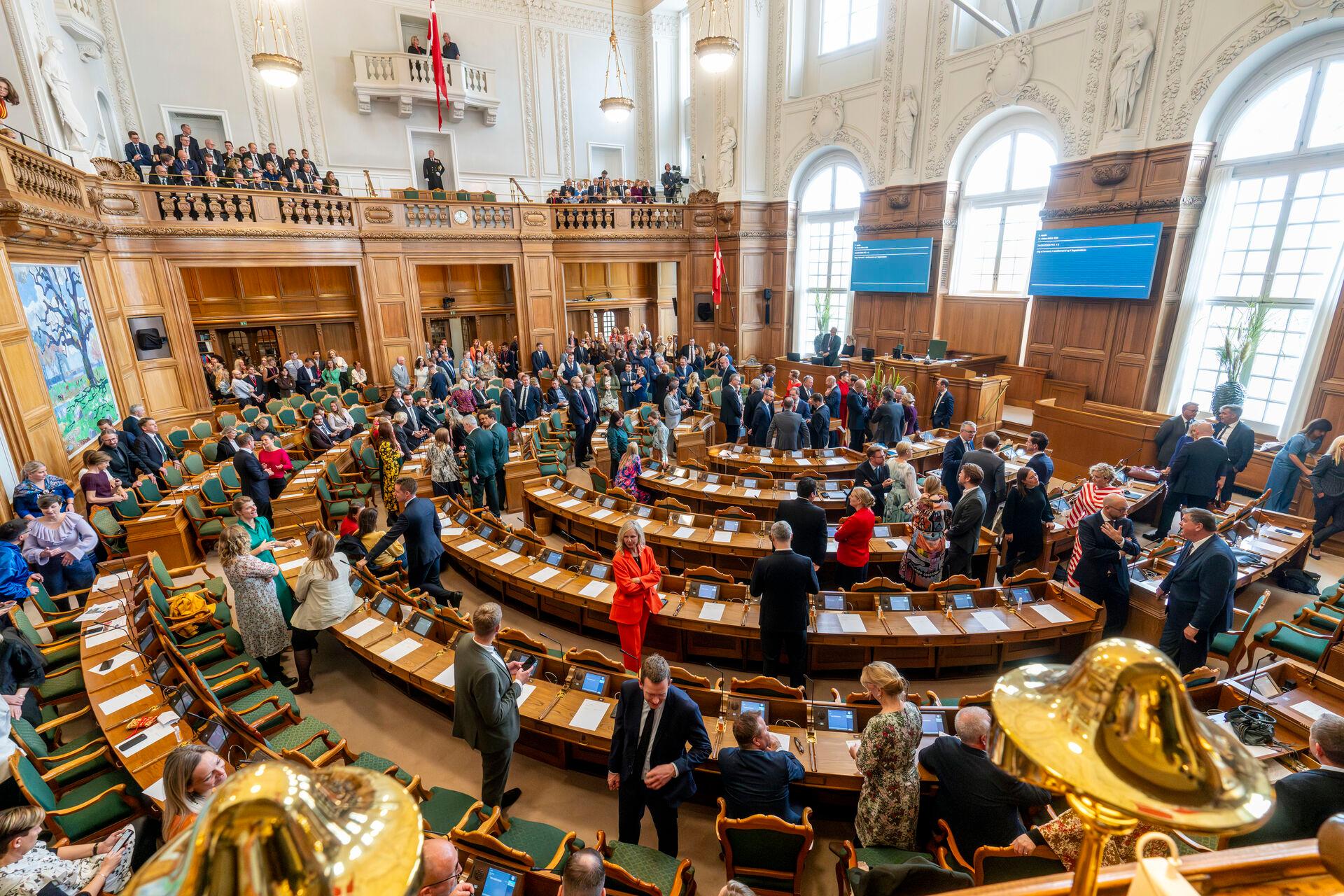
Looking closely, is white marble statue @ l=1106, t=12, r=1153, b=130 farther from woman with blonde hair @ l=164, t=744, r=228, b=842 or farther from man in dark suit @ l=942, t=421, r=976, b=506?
woman with blonde hair @ l=164, t=744, r=228, b=842

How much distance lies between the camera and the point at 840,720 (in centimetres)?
397

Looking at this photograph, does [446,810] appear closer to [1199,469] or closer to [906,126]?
[1199,469]

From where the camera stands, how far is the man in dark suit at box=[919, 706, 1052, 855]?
9.87 feet

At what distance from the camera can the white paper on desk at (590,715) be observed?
404 cm

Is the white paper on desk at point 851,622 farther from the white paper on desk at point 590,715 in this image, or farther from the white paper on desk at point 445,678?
the white paper on desk at point 445,678

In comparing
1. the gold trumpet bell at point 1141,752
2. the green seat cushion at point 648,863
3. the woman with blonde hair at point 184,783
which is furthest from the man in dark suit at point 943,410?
the gold trumpet bell at point 1141,752

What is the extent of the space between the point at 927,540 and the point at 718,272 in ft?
44.4

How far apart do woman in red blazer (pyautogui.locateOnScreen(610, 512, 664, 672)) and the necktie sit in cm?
139

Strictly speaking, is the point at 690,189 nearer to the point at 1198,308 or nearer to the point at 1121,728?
the point at 1198,308

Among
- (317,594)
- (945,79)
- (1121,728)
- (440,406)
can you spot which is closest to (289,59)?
(440,406)

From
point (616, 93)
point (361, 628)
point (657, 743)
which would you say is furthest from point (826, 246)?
point (657, 743)

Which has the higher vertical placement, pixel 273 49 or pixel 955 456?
Answer: pixel 273 49

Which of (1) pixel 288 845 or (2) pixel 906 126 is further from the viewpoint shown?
(2) pixel 906 126

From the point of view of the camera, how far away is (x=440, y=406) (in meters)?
11.7
